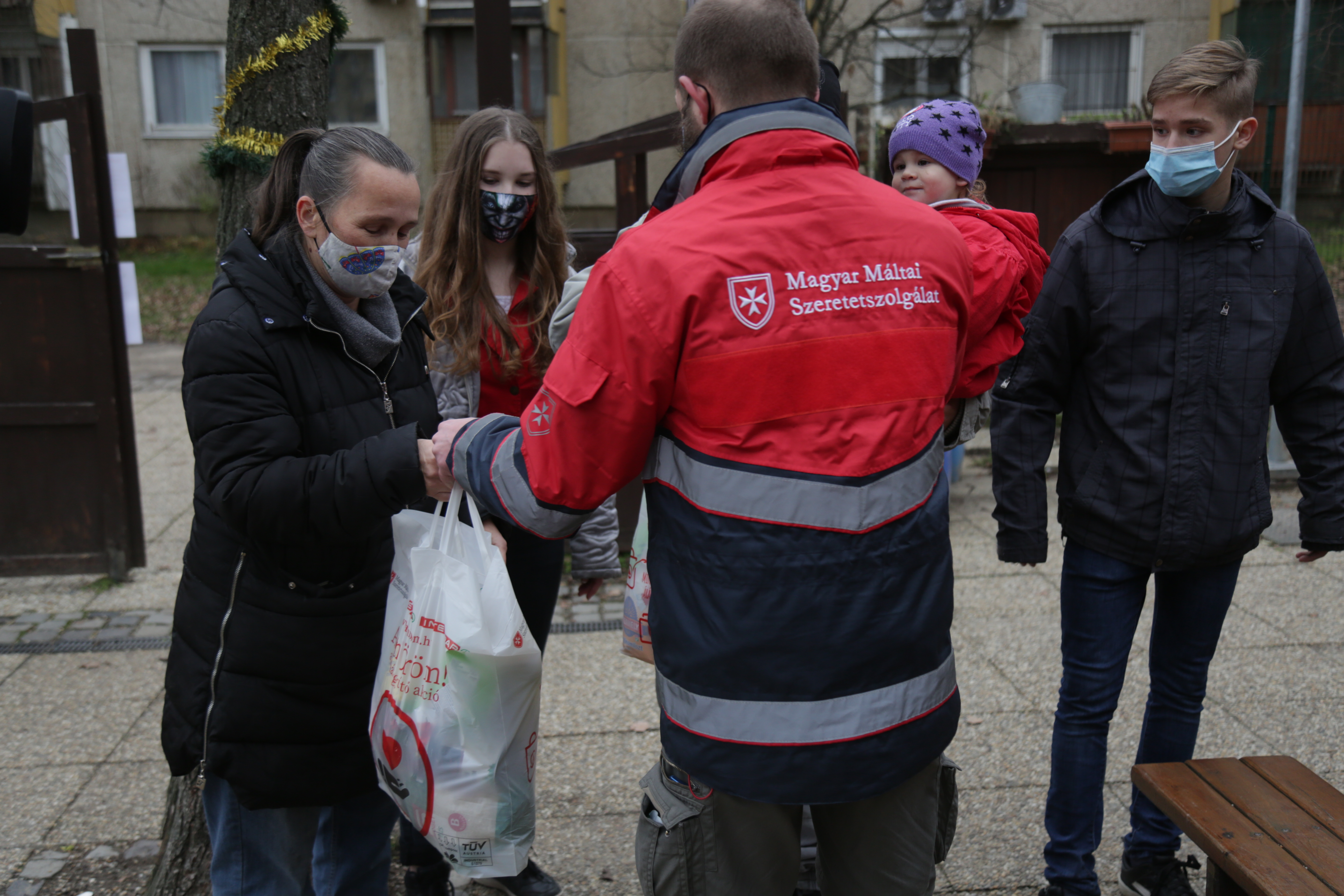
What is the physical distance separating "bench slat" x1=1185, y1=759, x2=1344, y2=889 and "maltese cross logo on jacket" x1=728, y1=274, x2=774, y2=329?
1.47 metres

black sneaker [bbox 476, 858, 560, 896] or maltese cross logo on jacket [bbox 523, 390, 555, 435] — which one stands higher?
maltese cross logo on jacket [bbox 523, 390, 555, 435]

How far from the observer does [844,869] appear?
1.92 metres

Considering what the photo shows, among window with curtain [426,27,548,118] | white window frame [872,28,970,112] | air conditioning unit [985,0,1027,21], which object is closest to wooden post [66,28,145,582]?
white window frame [872,28,970,112]

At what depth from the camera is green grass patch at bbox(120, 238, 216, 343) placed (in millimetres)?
13914

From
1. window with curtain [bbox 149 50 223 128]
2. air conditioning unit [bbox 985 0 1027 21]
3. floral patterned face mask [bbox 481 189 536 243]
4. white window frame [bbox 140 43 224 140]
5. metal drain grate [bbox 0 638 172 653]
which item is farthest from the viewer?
window with curtain [bbox 149 50 223 128]

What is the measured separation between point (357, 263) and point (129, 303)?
3.75m

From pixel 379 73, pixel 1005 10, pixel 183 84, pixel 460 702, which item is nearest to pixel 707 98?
pixel 460 702

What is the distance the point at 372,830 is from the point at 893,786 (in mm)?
1290

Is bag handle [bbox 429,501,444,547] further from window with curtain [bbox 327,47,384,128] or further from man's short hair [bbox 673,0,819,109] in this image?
window with curtain [bbox 327,47,384,128]

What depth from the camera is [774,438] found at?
1.65 meters

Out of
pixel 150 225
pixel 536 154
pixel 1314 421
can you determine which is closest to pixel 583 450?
pixel 536 154

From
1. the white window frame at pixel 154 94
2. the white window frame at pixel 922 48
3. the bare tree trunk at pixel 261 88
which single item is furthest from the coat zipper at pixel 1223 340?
the white window frame at pixel 154 94

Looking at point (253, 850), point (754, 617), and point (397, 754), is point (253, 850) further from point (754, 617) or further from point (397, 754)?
point (754, 617)

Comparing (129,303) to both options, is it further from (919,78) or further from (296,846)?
(919,78)
